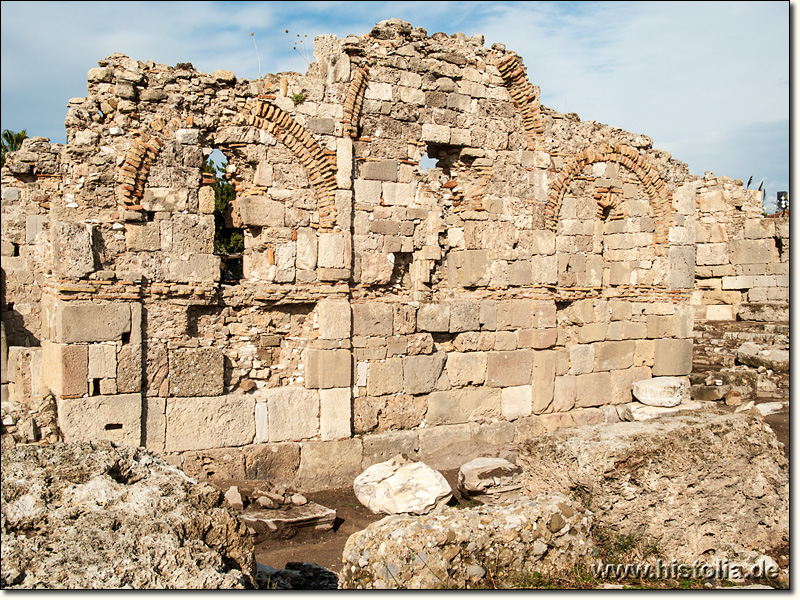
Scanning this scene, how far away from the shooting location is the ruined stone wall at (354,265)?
7.25 metres

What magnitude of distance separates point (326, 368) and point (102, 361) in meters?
2.45

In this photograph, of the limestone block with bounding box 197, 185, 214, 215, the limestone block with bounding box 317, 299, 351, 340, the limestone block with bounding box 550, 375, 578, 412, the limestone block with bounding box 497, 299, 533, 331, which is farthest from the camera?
the limestone block with bounding box 550, 375, 578, 412

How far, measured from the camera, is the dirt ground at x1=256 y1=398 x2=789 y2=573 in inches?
251

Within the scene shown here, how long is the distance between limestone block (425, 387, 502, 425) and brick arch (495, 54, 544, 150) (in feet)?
→ 11.6

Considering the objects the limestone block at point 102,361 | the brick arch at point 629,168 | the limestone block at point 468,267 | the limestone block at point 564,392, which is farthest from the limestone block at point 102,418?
the brick arch at point 629,168

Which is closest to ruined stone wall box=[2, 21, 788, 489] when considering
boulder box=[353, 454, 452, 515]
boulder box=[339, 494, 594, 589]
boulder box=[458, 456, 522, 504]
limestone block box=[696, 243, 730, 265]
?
boulder box=[353, 454, 452, 515]

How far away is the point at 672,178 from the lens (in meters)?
11.0

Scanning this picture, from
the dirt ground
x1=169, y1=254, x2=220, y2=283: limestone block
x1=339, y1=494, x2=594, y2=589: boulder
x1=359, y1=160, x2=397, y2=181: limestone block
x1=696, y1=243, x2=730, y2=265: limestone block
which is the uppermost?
x1=359, y1=160, x2=397, y2=181: limestone block

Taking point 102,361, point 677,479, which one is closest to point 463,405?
point 677,479

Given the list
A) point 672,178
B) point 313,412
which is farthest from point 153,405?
point 672,178

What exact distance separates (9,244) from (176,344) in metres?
6.47

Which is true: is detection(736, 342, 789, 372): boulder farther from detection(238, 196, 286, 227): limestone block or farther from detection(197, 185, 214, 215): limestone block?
detection(197, 185, 214, 215): limestone block

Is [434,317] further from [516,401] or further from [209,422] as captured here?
[209,422]

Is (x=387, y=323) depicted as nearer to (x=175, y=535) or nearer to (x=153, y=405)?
(x=153, y=405)
